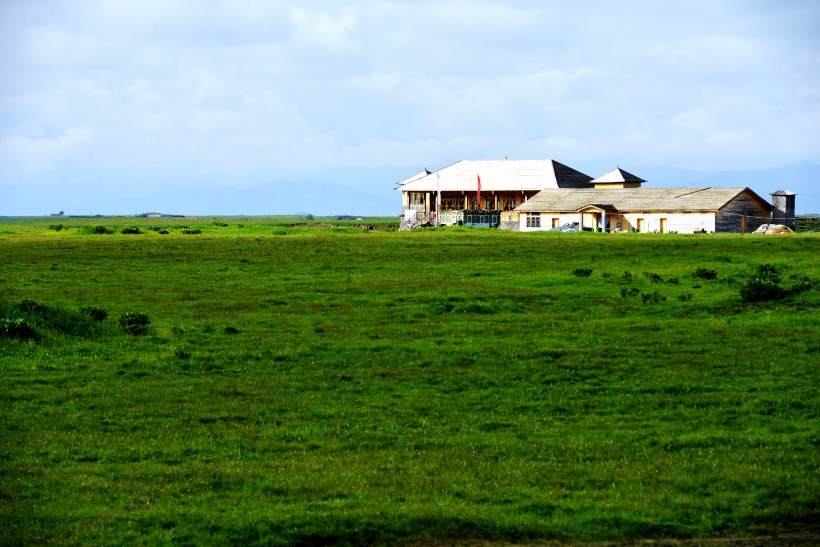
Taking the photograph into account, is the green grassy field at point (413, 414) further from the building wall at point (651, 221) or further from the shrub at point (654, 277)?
the building wall at point (651, 221)

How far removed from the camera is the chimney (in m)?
89.2

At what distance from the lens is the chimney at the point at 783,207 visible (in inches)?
3514

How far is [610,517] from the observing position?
10.8 metres

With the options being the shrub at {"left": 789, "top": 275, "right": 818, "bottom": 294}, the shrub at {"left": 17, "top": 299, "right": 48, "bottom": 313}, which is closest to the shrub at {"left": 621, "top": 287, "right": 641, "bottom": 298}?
the shrub at {"left": 789, "top": 275, "right": 818, "bottom": 294}

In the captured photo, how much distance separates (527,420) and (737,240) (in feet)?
171

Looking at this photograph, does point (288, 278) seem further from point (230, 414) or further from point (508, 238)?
point (508, 238)

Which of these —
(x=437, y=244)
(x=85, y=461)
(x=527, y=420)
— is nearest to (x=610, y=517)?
(x=527, y=420)

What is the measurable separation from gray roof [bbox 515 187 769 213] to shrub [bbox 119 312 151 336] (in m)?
64.5

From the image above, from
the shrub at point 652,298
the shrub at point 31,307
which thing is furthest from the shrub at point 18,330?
the shrub at point 652,298

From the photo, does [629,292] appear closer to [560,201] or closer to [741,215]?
[741,215]

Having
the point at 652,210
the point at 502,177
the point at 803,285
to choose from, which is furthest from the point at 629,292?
the point at 502,177

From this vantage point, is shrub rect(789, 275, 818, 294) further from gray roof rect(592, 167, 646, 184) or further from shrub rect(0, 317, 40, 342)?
gray roof rect(592, 167, 646, 184)

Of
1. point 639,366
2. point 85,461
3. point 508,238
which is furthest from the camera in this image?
point 508,238

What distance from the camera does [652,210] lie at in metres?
86.2
